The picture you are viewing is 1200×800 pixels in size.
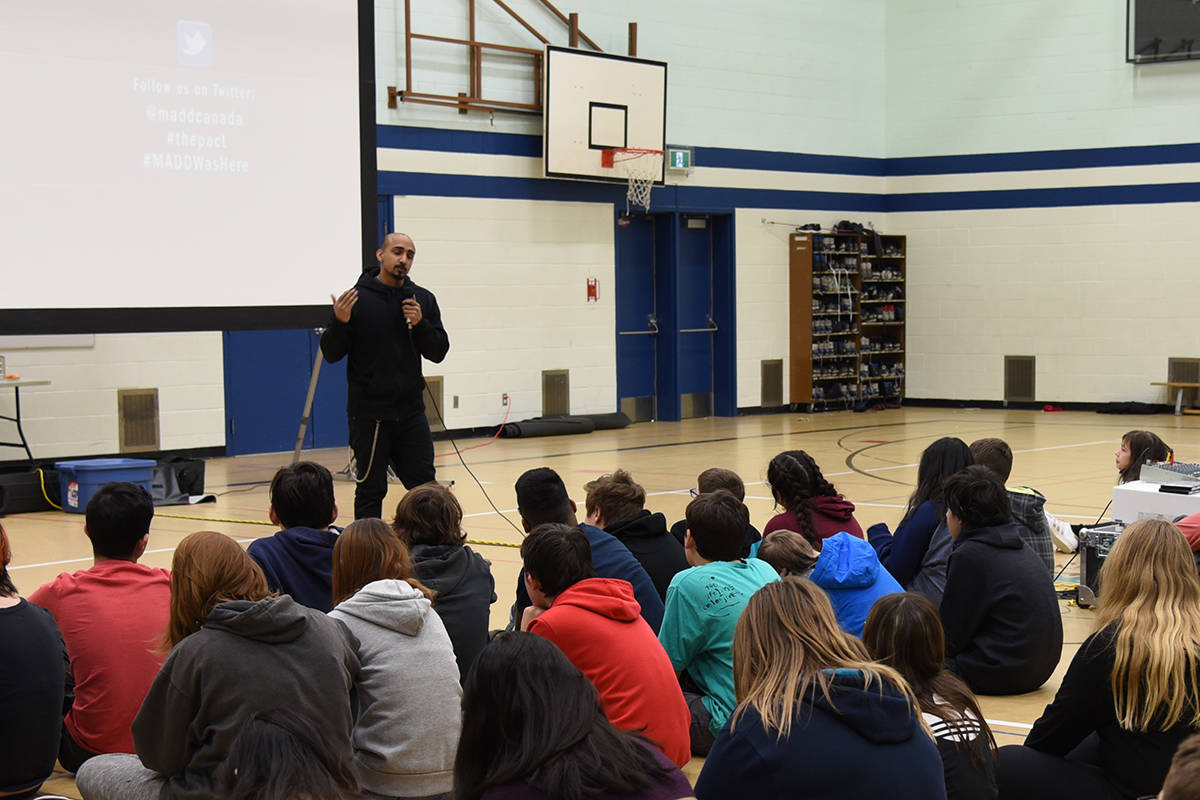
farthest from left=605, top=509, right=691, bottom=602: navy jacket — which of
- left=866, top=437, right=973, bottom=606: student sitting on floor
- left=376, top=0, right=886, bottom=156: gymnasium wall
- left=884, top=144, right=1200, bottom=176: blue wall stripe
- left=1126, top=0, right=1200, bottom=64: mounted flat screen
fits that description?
left=1126, top=0, right=1200, bottom=64: mounted flat screen

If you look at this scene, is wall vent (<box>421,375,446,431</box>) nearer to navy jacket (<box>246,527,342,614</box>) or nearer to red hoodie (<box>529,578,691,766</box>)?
navy jacket (<box>246,527,342,614</box>)

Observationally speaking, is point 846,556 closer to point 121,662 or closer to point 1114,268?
point 121,662

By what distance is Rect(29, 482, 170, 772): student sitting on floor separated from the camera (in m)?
3.61

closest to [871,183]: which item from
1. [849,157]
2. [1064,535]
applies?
[849,157]

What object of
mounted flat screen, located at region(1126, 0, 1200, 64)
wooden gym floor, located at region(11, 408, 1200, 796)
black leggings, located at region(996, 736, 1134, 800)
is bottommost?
wooden gym floor, located at region(11, 408, 1200, 796)

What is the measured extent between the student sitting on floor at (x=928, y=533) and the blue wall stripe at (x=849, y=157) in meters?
9.44

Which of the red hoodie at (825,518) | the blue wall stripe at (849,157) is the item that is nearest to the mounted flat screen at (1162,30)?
the blue wall stripe at (849,157)

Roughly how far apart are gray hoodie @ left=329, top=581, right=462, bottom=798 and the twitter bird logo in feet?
14.8

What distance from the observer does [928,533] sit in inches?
203

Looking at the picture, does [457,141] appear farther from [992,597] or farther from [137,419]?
[992,597]

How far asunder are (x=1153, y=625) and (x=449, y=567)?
1984mm

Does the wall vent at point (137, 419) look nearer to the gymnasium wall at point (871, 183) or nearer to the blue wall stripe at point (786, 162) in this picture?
the gymnasium wall at point (871, 183)

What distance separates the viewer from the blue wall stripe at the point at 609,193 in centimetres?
1388

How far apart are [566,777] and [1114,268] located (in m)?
16.2
